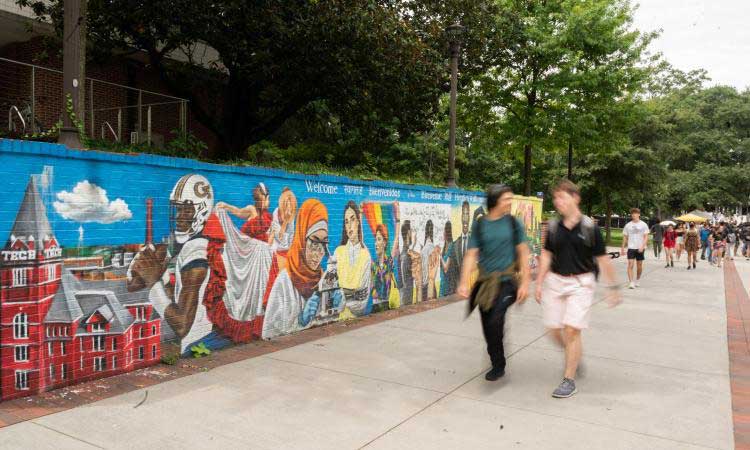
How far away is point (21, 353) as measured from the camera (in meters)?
4.09

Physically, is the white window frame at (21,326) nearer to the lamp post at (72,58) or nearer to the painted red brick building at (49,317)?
the painted red brick building at (49,317)

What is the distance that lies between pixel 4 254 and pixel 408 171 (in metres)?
24.3

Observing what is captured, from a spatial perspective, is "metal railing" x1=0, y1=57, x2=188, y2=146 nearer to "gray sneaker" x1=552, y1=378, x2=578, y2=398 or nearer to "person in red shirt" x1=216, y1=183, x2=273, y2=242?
"person in red shirt" x1=216, y1=183, x2=273, y2=242

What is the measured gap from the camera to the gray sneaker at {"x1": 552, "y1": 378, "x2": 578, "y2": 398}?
4613 mm

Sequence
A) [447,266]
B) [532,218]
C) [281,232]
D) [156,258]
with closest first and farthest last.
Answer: [156,258] → [281,232] → [447,266] → [532,218]

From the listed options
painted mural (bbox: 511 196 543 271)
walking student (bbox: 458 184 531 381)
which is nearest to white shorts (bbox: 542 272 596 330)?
walking student (bbox: 458 184 531 381)

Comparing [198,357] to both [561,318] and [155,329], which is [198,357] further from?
[561,318]

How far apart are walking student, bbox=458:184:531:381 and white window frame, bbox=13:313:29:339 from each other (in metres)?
3.33

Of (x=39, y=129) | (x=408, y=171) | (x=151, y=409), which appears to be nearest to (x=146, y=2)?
(x=39, y=129)

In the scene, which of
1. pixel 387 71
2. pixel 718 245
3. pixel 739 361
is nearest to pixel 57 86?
pixel 387 71

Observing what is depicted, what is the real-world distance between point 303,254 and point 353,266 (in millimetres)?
1167

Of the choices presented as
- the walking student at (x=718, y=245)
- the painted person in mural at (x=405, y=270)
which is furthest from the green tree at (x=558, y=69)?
the painted person in mural at (x=405, y=270)

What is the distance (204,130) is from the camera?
2041cm

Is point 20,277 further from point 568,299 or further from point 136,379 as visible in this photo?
point 568,299
